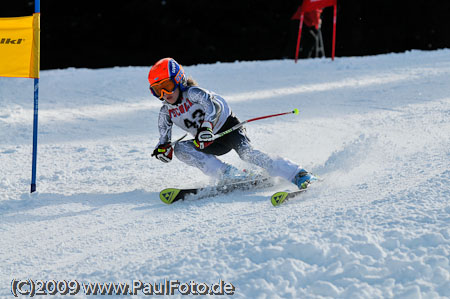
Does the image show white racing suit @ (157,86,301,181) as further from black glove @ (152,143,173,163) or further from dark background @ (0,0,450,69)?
dark background @ (0,0,450,69)

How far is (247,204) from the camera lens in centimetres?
385

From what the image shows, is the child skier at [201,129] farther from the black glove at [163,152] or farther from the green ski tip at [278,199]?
the green ski tip at [278,199]

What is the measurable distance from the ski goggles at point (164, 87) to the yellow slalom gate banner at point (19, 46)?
3.44 feet

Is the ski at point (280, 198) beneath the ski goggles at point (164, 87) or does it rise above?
beneath

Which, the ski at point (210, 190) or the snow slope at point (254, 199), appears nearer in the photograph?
the snow slope at point (254, 199)

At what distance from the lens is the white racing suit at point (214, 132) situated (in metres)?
4.20

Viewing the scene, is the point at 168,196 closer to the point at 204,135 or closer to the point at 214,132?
the point at 204,135

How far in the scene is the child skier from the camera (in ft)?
13.5

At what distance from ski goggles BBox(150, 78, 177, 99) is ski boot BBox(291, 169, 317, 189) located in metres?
1.17

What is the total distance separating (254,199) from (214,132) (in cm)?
74

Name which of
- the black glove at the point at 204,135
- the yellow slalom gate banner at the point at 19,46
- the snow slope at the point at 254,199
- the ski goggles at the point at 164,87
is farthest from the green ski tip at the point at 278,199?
the yellow slalom gate banner at the point at 19,46

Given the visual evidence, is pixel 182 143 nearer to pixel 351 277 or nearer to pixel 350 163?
pixel 350 163

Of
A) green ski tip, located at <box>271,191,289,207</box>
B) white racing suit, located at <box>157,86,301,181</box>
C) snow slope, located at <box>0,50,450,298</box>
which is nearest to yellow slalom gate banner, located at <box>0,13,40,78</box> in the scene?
snow slope, located at <box>0,50,450,298</box>

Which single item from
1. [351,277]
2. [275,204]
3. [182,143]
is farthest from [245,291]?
[182,143]
